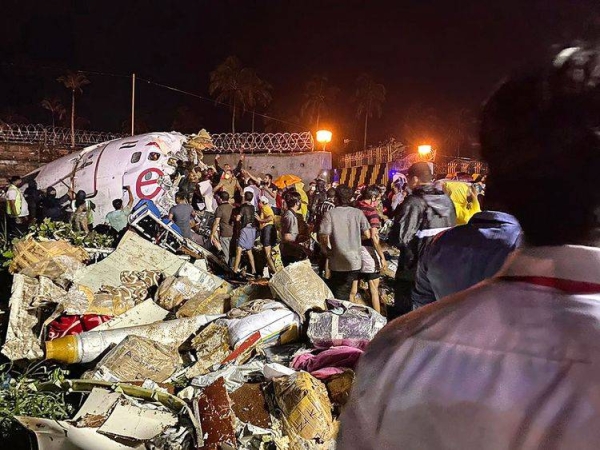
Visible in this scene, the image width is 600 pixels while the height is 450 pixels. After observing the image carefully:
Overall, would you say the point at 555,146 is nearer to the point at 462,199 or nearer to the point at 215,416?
the point at 215,416

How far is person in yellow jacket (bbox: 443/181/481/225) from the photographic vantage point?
5883mm

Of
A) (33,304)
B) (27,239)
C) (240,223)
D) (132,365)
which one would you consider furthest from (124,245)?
(132,365)

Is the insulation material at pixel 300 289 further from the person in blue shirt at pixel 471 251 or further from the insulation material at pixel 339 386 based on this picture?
the person in blue shirt at pixel 471 251

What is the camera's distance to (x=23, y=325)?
5.90m

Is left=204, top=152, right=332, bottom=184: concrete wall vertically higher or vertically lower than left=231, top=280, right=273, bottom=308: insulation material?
higher

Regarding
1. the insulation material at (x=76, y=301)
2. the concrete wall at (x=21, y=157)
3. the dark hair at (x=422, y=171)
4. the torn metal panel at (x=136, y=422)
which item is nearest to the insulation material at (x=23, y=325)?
the insulation material at (x=76, y=301)

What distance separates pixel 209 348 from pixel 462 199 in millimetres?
2987

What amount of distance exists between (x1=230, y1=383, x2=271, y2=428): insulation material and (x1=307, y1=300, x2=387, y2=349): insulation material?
1.03 meters

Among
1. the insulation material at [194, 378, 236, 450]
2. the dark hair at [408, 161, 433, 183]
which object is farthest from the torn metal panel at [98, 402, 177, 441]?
the dark hair at [408, 161, 433, 183]

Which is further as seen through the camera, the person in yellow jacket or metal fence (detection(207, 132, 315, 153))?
metal fence (detection(207, 132, 315, 153))

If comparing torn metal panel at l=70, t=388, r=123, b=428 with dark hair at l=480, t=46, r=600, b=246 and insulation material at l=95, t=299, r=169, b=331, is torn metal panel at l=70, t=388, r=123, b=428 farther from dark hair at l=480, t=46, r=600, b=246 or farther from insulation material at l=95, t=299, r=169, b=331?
dark hair at l=480, t=46, r=600, b=246

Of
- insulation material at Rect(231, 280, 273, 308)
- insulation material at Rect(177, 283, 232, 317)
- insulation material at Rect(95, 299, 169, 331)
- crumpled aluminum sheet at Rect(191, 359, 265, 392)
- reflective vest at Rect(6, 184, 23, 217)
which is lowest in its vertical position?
crumpled aluminum sheet at Rect(191, 359, 265, 392)

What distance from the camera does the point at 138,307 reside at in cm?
625

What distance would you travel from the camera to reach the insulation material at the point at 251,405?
4.05 meters
